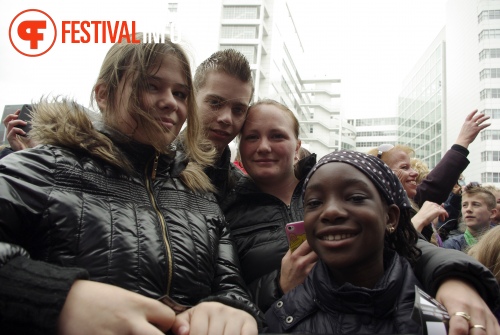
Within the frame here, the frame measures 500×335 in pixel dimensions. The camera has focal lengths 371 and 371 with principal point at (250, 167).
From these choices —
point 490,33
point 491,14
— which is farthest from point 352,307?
point 491,14

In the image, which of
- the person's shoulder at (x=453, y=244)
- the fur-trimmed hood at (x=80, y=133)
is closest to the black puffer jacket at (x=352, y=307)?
the fur-trimmed hood at (x=80, y=133)

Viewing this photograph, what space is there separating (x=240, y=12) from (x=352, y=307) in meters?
49.0

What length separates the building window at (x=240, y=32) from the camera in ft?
147

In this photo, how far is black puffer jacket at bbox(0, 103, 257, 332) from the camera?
1.05 metres

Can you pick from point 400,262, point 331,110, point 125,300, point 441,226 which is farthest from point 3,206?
point 331,110

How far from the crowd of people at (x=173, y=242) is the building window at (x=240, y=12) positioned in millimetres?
47705

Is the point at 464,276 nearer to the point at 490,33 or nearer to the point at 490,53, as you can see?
the point at 490,53

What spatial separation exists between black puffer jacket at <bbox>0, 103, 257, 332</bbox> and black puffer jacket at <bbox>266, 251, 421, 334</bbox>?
8.6 inches

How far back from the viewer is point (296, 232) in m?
1.61

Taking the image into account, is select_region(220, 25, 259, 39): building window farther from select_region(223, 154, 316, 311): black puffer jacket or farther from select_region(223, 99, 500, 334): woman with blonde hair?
select_region(223, 154, 316, 311): black puffer jacket

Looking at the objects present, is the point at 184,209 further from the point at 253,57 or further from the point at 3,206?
the point at 253,57

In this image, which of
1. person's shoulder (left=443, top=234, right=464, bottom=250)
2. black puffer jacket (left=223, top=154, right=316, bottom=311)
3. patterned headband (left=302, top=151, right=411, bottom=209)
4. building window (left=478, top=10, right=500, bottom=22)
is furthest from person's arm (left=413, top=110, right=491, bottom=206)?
building window (left=478, top=10, right=500, bottom=22)

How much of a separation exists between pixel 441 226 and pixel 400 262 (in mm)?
3833

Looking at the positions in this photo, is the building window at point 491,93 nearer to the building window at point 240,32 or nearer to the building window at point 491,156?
the building window at point 491,156
